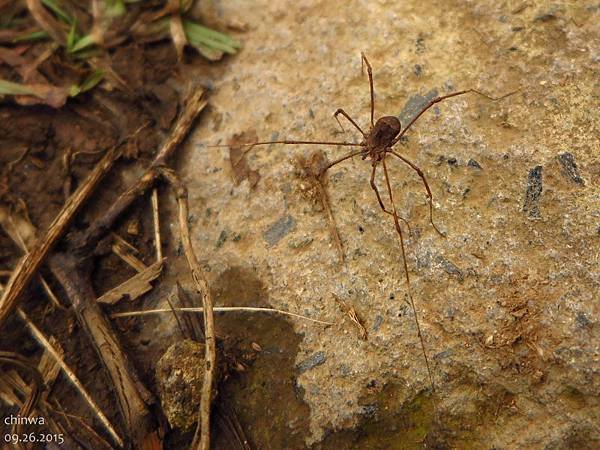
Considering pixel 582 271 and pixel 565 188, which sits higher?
pixel 565 188

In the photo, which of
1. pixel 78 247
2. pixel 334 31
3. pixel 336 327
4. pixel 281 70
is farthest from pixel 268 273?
pixel 334 31

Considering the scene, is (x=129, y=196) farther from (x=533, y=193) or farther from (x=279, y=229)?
(x=533, y=193)

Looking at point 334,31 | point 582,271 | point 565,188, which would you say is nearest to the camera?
point 582,271

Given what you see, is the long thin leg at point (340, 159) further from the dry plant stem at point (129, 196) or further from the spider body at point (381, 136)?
the dry plant stem at point (129, 196)

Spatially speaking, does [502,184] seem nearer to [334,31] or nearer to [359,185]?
[359,185]

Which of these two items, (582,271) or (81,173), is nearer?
(582,271)

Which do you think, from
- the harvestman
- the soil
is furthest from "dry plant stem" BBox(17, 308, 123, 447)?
the harvestman

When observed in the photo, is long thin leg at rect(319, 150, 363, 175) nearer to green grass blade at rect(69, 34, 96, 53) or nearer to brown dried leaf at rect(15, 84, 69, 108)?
brown dried leaf at rect(15, 84, 69, 108)

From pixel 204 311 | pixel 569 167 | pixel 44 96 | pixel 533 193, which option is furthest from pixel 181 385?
pixel 44 96
